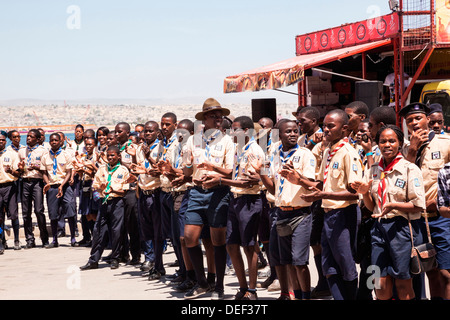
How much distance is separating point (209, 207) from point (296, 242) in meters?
1.59

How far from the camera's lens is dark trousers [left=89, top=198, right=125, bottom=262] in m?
10.9

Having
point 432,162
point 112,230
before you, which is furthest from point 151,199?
point 432,162

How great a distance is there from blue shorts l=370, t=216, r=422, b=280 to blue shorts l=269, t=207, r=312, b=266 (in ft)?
3.25

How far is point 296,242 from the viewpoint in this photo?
270 inches

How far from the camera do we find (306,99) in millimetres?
21781

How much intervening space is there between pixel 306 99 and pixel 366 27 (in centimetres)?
435

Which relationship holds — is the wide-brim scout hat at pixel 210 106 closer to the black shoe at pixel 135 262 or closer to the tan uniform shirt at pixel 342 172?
the tan uniform shirt at pixel 342 172

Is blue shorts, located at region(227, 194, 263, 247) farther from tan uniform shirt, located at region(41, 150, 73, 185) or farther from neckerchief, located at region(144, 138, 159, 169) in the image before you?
tan uniform shirt, located at region(41, 150, 73, 185)

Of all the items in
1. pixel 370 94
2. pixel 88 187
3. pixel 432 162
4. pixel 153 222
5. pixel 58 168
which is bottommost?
pixel 153 222

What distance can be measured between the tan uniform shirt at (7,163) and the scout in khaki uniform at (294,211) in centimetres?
752

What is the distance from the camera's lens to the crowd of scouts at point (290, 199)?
19.6ft

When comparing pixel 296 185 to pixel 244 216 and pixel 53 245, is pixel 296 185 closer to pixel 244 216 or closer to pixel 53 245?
pixel 244 216

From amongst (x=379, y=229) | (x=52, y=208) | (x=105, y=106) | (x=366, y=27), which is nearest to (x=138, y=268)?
(x=52, y=208)

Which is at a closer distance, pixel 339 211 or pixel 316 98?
pixel 339 211
